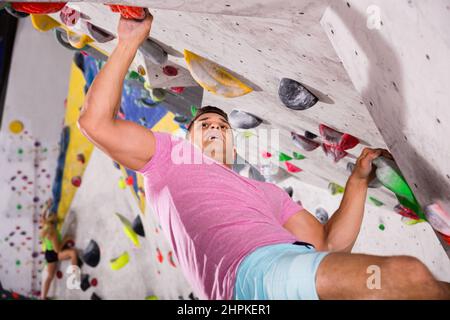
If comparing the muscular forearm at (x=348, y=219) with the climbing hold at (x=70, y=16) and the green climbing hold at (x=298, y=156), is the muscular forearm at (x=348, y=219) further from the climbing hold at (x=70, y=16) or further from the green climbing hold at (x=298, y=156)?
the climbing hold at (x=70, y=16)

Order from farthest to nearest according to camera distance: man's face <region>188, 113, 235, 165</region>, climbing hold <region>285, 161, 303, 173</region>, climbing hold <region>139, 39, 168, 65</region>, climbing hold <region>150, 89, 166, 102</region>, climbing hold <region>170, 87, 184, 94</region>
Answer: climbing hold <region>285, 161, 303, 173</region> < climbing hold <region>150, 89, 166, 102</region> < climbing hold <region>170, 87, 184, 94</region> < climbing hold <region>139, 39, 168, 65</region> < man's face <region>188, 113, 235, 165</region>

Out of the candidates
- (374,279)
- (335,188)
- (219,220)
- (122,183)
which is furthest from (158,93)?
(122,183)

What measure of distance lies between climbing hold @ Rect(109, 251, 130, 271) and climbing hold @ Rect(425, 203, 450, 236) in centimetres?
228

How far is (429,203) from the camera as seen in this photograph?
1068 millimetres

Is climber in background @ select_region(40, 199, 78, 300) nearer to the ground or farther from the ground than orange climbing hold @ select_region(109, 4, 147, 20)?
farther from the ground

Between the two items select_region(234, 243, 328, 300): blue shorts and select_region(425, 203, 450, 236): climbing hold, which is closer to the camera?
select_region(234, 243, 328, 300): blue shorts

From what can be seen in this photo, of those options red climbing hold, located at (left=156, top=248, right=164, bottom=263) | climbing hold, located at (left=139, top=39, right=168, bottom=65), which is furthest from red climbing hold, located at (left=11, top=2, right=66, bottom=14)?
red climbing hold, located at (left=156, top=248, right=164, bottom=263)

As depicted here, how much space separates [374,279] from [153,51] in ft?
2.98

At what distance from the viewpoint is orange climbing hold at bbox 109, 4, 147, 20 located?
1042 millimetres

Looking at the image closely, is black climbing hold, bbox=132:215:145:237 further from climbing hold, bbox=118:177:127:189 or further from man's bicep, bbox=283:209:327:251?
man's bicep, bbox=283:209:327:251

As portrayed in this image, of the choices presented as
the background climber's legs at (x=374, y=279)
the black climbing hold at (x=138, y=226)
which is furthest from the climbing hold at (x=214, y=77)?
the black climbing hold at (x=138, y=226)

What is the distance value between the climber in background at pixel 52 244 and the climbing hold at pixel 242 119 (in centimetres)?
201

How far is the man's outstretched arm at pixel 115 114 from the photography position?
0.96m
